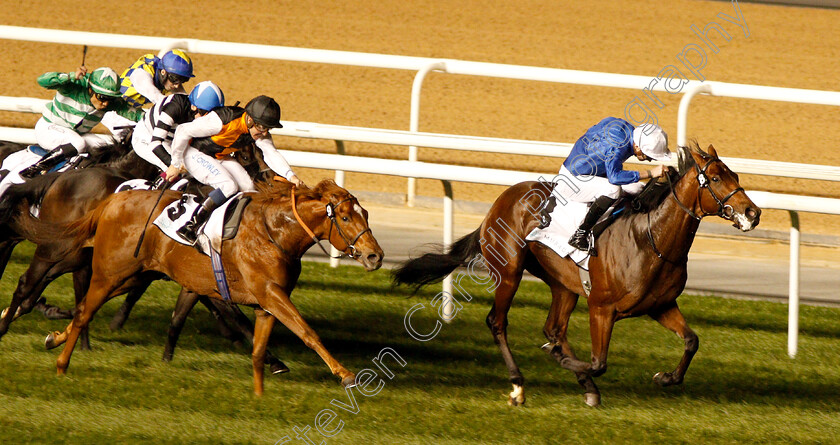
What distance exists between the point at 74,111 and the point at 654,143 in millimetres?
3595

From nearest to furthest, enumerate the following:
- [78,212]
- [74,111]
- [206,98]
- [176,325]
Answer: [176,325] < [206,98] < [78,212] < [74,111]

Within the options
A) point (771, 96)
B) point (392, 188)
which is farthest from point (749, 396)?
point (392, 188)

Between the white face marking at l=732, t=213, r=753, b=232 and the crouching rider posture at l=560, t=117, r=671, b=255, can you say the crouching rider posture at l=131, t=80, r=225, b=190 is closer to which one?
the crouching rider posture at l=560, t=117, r=671, b=255

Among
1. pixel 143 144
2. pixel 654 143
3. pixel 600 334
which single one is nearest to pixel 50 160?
pixel 143 144

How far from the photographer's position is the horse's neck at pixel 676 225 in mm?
5363

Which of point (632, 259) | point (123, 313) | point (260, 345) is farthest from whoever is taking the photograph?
point (123, 313)

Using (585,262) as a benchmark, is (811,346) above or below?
below

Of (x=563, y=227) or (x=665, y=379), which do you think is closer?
(x=665, y=379)

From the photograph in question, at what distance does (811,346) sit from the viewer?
22.2ft

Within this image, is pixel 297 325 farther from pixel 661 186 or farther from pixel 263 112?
pixel 661 186

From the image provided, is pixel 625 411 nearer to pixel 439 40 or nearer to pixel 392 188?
pixel 392 188

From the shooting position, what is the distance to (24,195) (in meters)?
6.43

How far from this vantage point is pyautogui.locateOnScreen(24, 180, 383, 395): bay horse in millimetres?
5211

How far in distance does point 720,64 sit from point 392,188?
6.46 m
